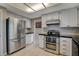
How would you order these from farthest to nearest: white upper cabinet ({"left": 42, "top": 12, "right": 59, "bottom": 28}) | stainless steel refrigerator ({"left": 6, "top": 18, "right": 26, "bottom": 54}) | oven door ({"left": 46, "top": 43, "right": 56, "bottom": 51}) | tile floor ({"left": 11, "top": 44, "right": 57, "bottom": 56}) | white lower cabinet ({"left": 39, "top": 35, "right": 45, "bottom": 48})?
white lower cabinet ({"left": 39, "top": 35, "right": 45, "bottom": 48}), white upper cabinet ({"left": 42, "top": 12, "right": 59, "bottom": 28}), oven door ({"left": 46, "top": 43, "right": 56, "bottom": 51}), stainless steel refrigerator ({"left": 6, "top": 18, "right": 26, "bottom": 54}), tile floor ({"left": 11, "top": 44, "right": 57, "bottom": 56})

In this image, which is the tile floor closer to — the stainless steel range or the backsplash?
Answer: the stainless steel range

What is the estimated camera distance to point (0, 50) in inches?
79.5

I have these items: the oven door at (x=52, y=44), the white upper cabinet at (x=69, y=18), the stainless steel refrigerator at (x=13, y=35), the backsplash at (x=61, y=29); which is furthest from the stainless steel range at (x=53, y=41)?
the stainless steel refrigerator at (x=13, y=35)

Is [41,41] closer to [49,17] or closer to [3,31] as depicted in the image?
[49,17]

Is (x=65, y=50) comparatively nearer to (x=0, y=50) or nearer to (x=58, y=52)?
(x=58, y=52)

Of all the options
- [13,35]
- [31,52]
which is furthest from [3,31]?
[31,52]

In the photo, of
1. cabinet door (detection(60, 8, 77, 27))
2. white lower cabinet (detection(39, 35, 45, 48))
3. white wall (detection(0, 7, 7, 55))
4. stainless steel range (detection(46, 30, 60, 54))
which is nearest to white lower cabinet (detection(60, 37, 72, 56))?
stainless steel range (detection(46, 30, 60, 54))

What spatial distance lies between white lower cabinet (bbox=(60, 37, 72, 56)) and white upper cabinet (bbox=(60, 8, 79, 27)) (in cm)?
52

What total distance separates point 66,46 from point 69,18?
891mm

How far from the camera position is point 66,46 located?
206 cm

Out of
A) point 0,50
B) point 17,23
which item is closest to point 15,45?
point 0,50

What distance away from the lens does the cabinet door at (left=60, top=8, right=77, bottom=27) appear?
7.07 feet

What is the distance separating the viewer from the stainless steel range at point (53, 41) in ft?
7.53

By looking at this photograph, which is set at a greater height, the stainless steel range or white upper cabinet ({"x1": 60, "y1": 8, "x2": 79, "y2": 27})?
white upper cabinet ({"x1": 60, "y1": 8, "x2": 79, "y2": 27})
